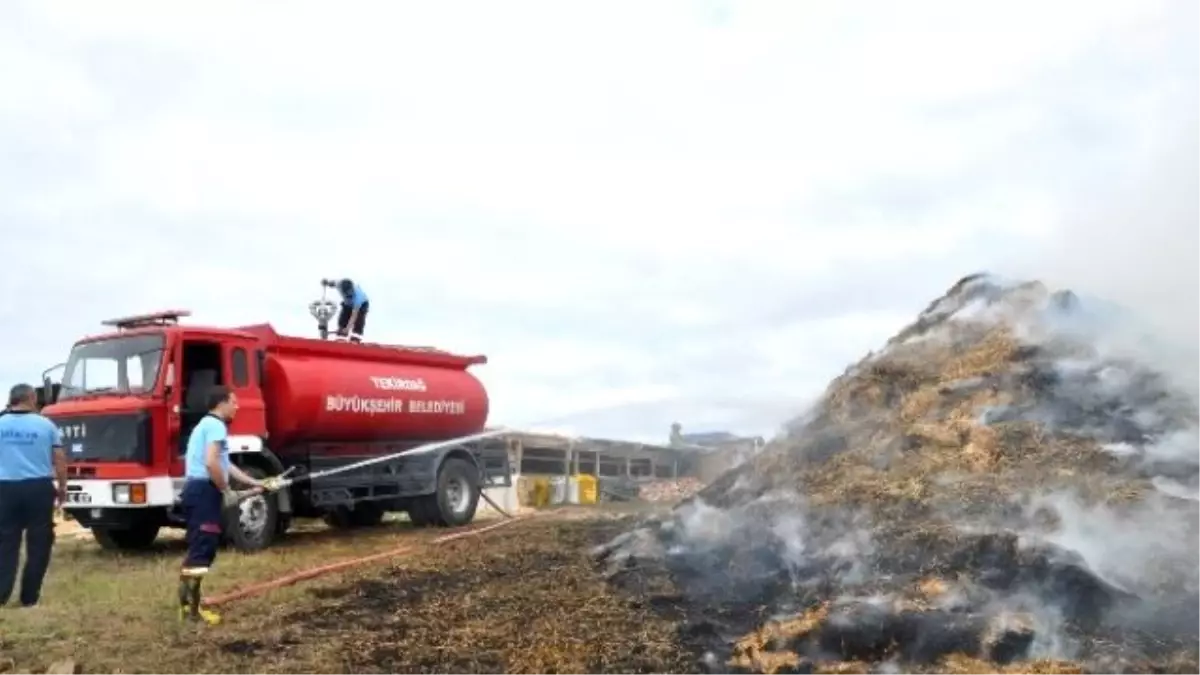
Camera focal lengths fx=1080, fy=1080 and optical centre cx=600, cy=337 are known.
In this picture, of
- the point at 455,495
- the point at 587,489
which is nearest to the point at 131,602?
the point at 455,495

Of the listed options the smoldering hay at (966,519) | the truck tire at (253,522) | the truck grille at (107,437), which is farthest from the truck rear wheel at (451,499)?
the smoldering hay at (966,519)

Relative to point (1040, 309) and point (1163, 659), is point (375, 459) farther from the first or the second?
point (1163, 659)

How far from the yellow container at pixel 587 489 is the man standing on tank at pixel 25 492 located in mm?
14558

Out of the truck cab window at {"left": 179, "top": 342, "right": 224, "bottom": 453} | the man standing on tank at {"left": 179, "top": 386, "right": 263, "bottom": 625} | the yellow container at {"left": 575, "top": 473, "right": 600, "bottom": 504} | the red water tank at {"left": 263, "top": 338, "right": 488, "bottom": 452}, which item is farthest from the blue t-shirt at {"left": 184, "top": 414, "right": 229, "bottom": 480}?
the yellow container at {"left": 575, "top": 473, "right": 600, "bottom": 504}

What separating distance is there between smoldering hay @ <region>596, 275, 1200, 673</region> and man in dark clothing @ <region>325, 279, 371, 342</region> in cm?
662

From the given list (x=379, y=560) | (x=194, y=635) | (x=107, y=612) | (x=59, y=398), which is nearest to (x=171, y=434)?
(x=59, y=398)

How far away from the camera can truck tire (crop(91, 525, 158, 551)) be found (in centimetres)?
1383

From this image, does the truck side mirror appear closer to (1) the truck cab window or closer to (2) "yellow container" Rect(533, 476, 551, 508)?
(1) the truck cab window

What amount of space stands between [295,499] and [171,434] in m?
2.21

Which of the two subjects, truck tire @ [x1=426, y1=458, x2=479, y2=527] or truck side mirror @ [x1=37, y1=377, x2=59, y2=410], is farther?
truck tire @ [x1=426, y1=458, x2=479, y2=527]

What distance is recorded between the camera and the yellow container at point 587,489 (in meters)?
23.3

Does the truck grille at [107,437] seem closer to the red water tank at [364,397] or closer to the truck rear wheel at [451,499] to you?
the red water tank at [364,397]

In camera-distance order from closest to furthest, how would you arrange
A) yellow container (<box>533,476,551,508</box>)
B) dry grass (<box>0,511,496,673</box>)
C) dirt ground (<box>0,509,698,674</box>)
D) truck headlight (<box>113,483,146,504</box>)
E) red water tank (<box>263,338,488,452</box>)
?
dirt ground (<box>0,509,698,674</box>) → dry grass (<box>0,511,496,673</box>) → truck headlight (<box>113,483,146,504</box>) → red water tank (<box>263,338,488,452</box>) → yellow container (<box>533,476,551,508</box>)

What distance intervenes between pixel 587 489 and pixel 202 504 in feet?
50.6
